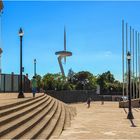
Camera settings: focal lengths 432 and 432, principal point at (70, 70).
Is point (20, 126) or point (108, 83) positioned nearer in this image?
point (20, 126)

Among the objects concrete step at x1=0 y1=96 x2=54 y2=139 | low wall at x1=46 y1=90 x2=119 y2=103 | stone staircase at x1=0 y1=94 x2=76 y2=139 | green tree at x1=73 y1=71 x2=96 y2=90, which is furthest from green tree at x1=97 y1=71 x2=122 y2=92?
concrete step at x1=0 y1=96 x2=54 y2=139

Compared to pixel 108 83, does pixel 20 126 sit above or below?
below

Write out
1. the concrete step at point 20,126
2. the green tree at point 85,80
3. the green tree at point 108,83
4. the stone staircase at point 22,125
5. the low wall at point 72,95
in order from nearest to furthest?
the concrete step at point 20,126 < the stone staircase at point 22,125 < the low wall at point 72,95 < the green tree at point 108,83 < the green tree at point 85,80

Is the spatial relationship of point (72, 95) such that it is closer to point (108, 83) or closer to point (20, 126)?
point (20, 126)

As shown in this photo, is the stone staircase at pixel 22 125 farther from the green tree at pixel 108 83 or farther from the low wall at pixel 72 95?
the green tree at pixel 108 83

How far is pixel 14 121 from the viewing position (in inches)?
617

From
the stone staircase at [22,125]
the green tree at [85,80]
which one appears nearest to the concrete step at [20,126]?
the stone staircase at [22,125]

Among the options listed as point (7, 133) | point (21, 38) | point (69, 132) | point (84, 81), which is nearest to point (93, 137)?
point (69, 132)

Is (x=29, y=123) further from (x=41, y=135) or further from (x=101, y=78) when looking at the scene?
(x=101, y=78)

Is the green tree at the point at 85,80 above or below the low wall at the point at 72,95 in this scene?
above

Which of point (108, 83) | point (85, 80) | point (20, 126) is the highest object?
point (85, 80)

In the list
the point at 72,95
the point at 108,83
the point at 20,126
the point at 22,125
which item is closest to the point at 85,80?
the point at 108,83

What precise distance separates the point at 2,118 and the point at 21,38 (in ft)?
43.6

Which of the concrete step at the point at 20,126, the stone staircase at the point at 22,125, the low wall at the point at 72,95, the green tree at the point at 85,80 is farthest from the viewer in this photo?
the green tree at the point at 85,80
